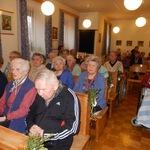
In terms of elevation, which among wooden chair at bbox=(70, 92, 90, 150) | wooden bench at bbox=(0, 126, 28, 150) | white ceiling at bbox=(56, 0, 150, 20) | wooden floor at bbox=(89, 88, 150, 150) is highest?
white ceiling at bbox=(56, 0, 150, 20)

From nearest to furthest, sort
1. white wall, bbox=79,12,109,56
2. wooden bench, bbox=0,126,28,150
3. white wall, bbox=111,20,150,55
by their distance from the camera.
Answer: wooden bench, bbox=0,126,28,150
white wall, bbox=79,12,109,56
white wall, bbox=111,20,150,55

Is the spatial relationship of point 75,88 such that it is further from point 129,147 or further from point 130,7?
point 130,7

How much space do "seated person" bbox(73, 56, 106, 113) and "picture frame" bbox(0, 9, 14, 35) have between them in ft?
8.28

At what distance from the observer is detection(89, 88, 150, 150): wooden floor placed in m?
2.31

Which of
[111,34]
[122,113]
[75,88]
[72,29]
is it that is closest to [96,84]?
[75,88]

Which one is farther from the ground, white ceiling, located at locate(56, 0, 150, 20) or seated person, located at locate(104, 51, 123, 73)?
white ceiling, located at locate(56, 0, 150, 20)

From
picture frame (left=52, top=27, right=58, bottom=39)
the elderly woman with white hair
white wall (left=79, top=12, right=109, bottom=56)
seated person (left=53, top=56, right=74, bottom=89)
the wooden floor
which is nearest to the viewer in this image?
the elderly woman with white hair

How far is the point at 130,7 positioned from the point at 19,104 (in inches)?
94.4

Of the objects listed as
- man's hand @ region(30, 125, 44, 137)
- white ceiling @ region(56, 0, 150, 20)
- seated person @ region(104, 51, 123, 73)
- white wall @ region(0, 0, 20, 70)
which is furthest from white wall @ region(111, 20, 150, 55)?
man's hand @ region(30, 125, 44, 137)

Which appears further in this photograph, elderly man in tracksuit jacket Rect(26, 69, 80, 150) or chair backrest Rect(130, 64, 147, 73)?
chair backrest Rect(130, 64, 147, 73)

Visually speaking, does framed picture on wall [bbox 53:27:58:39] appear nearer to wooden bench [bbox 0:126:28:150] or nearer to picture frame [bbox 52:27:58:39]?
picture frame [bbox 52:27:58:39]

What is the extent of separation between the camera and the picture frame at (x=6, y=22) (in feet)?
12.4

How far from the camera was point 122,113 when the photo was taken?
3.45m

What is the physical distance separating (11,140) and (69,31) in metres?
6.52
